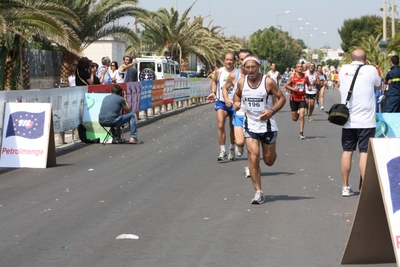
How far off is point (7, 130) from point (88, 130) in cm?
455

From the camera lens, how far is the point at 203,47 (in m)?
56.3

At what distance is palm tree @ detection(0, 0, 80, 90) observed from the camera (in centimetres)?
1991

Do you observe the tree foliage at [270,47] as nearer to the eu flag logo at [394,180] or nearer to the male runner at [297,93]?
the male runner at [297,93]

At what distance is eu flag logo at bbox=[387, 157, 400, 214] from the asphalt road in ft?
2.76

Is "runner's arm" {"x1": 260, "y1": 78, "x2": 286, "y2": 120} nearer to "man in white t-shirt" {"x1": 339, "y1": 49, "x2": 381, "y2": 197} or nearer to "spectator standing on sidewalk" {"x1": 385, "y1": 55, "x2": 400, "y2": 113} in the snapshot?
"man in white t-shirt" {"x1": 339, "y1": 49, "x2": 381, "y2": 197}

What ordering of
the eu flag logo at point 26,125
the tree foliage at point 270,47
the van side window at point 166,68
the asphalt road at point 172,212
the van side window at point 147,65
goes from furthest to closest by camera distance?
the tree foliage at point 270,47 → the van side window at point 166,68 → the van side window at point 147,65 → the eu flag logo at point 26,125 → the asphalt road at point 172,212

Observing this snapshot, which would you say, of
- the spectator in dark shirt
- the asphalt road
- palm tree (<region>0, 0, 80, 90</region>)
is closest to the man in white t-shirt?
the asphalt road

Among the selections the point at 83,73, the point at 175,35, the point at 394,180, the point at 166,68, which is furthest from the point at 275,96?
the point at 175,35

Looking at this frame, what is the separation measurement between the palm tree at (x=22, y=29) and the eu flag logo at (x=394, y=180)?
43.3 ft

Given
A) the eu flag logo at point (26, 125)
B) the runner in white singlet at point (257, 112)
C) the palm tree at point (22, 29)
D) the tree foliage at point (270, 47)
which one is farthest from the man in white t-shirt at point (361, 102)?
the tree foliage at point (270, 47)

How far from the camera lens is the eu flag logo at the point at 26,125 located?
13.3m

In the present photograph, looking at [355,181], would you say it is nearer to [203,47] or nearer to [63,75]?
[63,75]

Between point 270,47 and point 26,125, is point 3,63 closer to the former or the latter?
point 26,125

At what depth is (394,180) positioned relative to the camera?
19.9 feet
